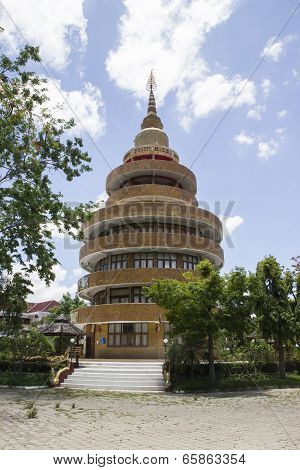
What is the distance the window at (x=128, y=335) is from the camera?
32.8 metres

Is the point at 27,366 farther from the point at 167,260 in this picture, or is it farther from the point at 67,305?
the point at 67,305

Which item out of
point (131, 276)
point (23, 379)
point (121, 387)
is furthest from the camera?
point (131, 276)

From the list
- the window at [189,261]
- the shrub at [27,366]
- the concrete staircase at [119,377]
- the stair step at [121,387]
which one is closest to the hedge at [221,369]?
the concrete staircase at [119,377]

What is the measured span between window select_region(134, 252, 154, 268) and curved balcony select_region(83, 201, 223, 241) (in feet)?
10.2

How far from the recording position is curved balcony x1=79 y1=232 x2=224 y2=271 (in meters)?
34.1

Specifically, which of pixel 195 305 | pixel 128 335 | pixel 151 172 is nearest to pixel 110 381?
pixel 195 305

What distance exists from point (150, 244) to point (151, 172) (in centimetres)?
876

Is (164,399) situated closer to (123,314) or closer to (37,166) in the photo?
(37,166)

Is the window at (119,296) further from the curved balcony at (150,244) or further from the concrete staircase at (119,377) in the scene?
the concrete staircase at (119,377)

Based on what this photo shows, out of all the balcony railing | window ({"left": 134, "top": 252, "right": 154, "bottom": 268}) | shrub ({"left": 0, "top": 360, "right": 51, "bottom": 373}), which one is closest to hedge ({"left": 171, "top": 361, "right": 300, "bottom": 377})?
shrub ({"left": 0, "top": 360, "right": 51, "bottom": 373})

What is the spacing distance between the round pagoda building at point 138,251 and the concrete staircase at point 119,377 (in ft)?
19.9

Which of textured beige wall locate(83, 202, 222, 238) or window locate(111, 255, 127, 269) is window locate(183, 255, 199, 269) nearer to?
textured beige wall locate(83, 202, 222, 238)

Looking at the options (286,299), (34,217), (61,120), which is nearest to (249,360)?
(286,299)

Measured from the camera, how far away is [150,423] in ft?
36.7
